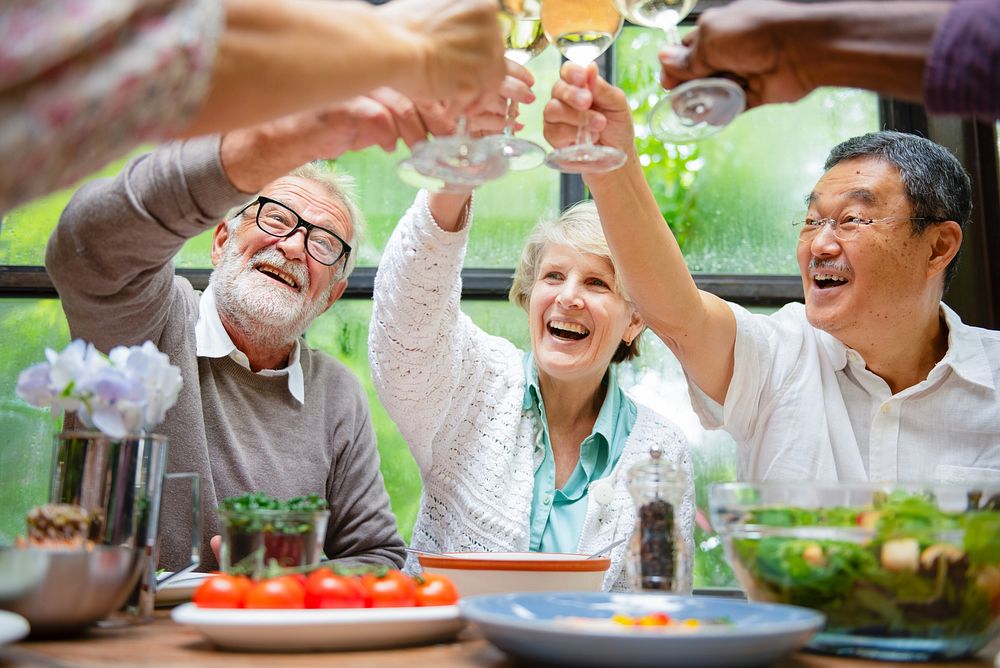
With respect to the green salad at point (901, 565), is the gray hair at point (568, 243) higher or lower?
higher

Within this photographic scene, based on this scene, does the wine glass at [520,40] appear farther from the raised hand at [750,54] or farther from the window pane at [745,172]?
the window pane at [745,172]

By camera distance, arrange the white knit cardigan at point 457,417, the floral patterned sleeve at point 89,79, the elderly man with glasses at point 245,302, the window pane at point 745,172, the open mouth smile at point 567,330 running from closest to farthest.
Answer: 1. the floral patterned sleeve at point 89,79
2. the elderly man with glasses at point 245,302
3. the white knit cardigan at point 457,417
4. the open mouth smile at point 567,330
5. the window pane at point 745,172

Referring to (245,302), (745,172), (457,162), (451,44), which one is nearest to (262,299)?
(245,302)

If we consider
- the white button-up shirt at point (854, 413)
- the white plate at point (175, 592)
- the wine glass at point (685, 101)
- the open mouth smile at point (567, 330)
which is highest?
the wine glass at point (685, 101)

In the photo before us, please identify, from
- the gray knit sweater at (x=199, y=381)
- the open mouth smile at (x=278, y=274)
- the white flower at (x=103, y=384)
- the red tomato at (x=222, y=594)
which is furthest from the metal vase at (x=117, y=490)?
the open mouth smile at (x=278, y=274)

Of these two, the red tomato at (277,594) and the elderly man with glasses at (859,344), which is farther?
the elderly man with glasses at (859,344)

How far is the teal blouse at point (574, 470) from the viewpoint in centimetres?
203

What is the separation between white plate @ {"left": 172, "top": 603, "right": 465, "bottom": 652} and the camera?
34.6 inches

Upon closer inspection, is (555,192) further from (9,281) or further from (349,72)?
(349,72)

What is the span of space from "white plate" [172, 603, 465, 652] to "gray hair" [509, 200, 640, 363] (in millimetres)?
1411

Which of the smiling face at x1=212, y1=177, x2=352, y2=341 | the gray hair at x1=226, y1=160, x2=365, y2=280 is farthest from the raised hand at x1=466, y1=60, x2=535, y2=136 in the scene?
the gray hair at x1=226, y1=160, x2=365, y2=280

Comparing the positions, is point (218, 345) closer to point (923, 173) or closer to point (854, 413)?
point (854, 413)

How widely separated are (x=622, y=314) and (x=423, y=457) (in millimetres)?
670

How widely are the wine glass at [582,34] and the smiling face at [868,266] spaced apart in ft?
3.04
